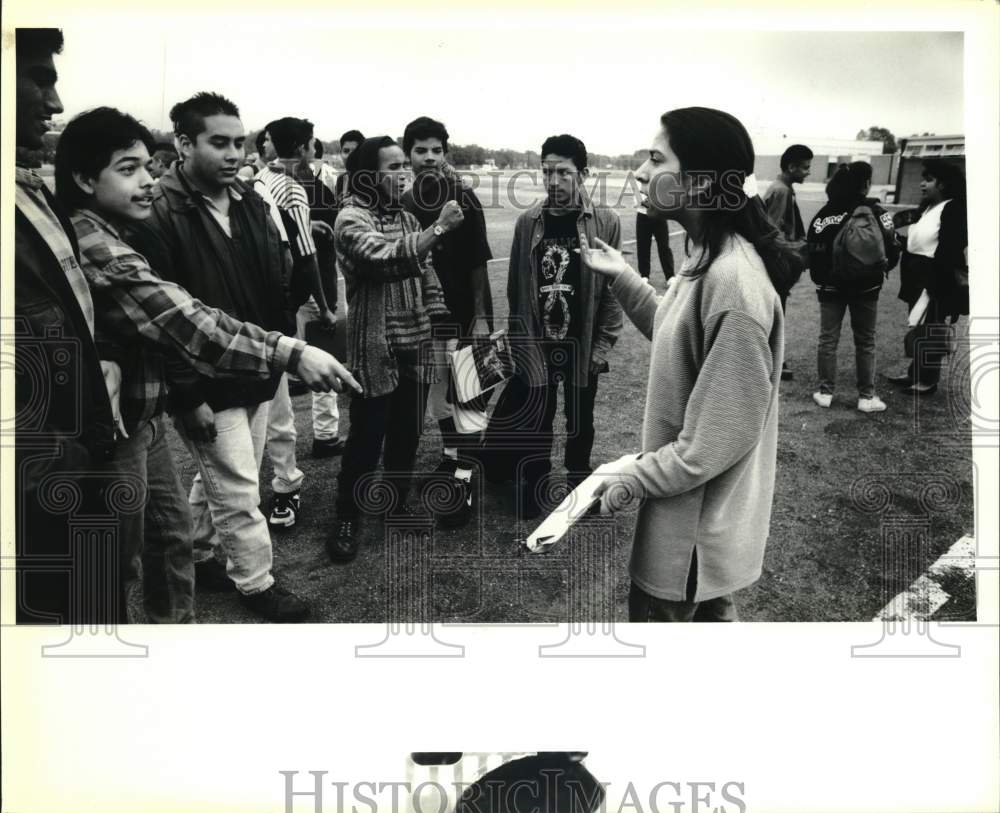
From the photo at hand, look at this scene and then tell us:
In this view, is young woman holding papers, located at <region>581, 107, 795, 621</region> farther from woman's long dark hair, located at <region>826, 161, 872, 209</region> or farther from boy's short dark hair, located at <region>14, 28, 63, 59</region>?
boy's short dark hair, located at <region>14, 28, 63, 59</region>

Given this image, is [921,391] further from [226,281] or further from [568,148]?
[226,281]

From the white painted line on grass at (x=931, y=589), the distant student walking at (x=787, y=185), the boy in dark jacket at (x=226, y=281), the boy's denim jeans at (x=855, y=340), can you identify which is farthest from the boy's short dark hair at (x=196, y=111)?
the white painted line on grass at (x=931, y=589)

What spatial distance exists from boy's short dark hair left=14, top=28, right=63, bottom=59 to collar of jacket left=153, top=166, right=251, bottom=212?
0.45 m

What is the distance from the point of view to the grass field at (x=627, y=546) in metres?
2.60

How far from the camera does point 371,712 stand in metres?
2.53

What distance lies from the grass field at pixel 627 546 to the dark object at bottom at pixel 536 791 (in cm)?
44

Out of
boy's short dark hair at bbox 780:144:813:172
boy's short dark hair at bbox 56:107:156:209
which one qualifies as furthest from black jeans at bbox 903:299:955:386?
boy's short dark hair at bbox 56:107:156:209

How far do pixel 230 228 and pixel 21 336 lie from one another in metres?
0.64

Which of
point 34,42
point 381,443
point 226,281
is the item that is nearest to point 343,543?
point 381,443

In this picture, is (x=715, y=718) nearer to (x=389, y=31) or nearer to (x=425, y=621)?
(x=425, y=621)

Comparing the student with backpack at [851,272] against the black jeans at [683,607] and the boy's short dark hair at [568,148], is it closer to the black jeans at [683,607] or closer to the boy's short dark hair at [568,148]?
the boy's short dark hair at [568,148]

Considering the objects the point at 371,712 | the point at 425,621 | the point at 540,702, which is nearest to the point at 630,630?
the point at 540,702

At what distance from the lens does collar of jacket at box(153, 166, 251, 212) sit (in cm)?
238

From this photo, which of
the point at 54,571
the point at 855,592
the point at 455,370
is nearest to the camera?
the point at 54,571
